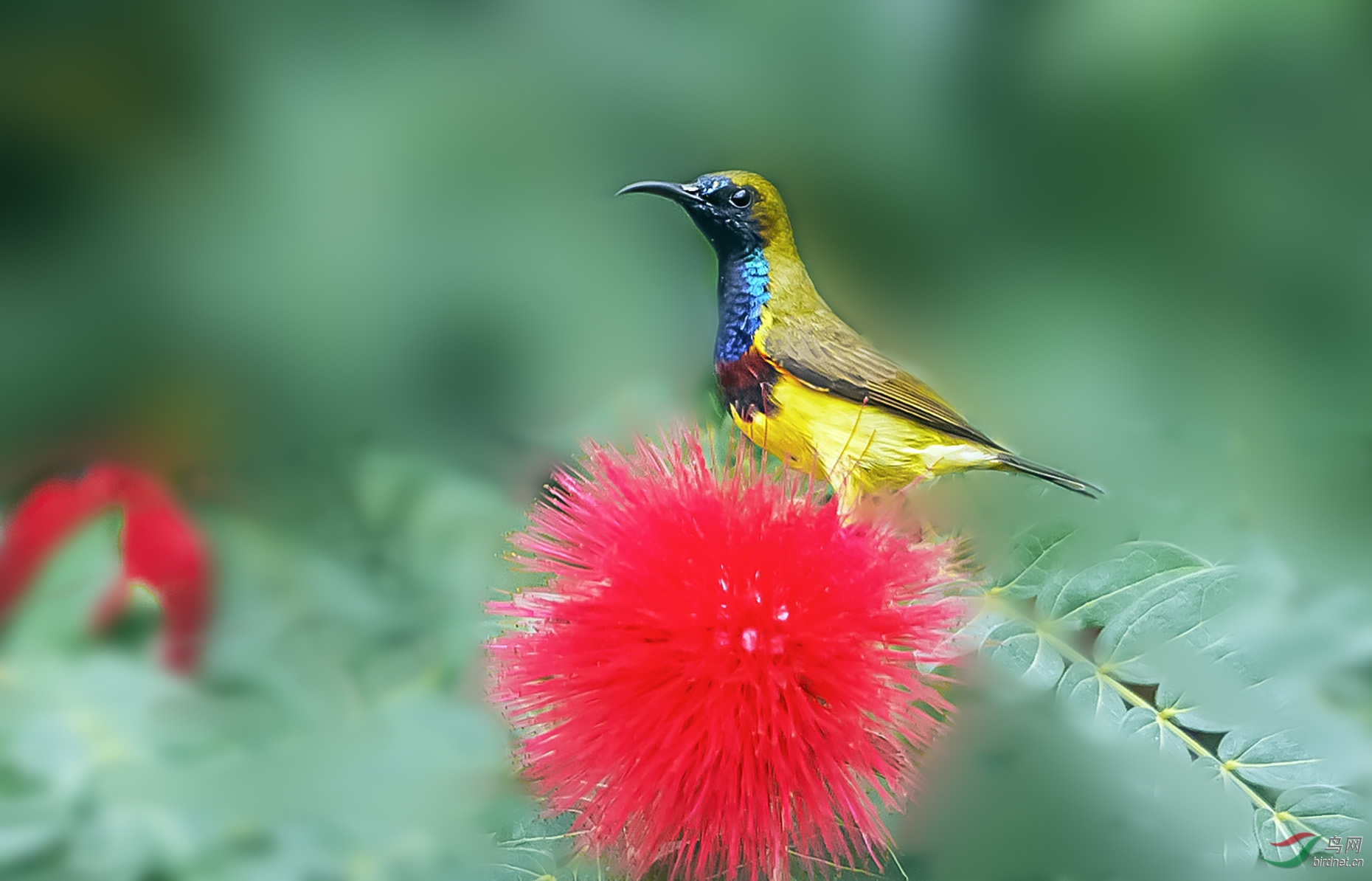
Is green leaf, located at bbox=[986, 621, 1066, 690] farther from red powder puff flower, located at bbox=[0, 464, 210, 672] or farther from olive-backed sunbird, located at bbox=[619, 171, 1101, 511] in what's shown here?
red powder puff flower, located at bbox=[0, 464, 210, 672]

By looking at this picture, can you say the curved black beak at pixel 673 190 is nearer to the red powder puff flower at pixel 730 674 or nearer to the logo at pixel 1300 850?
the red powder puff flower at pixel 730 674

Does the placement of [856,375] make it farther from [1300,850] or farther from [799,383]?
[1300,850]

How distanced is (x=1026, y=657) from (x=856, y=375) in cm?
12

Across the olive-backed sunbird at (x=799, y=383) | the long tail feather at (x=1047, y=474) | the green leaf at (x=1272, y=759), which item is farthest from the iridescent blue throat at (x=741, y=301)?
the green leaf at (x=1272, y=759)

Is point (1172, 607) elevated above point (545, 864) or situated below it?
above

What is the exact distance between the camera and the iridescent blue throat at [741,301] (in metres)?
0.35

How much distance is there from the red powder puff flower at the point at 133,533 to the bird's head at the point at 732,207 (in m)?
0.43

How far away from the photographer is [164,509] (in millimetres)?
610

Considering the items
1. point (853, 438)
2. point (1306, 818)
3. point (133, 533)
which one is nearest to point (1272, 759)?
point (1306, 818)

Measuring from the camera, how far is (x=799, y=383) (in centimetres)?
35

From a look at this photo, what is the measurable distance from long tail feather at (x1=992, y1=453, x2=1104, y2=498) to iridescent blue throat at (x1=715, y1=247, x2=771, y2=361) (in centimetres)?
10

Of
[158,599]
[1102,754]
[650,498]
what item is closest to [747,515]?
[650,498]

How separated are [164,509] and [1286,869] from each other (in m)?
0.62

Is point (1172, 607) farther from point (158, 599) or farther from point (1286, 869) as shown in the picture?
point (158, 599)
